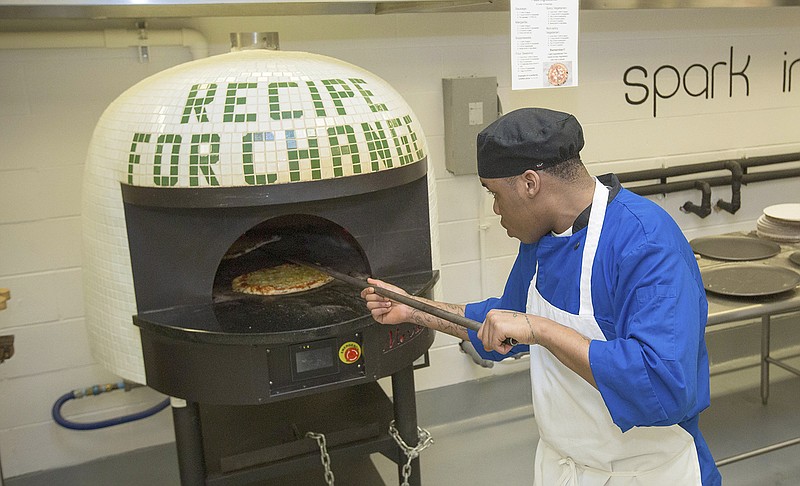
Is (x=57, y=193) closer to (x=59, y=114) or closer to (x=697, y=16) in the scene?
(x=59, y=114)

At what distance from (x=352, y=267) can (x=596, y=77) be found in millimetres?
1466

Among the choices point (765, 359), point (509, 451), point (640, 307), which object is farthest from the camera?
point (765, 359)

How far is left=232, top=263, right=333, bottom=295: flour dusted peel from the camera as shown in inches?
73.5

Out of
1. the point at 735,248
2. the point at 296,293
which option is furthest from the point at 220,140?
the point at 735,248

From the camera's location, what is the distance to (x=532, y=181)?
131cm

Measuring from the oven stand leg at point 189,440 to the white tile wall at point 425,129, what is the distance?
0.74 meters

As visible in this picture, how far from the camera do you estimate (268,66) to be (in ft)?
5.64

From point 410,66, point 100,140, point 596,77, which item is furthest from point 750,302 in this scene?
point 100,140

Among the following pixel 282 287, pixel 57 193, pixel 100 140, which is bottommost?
pixel 282 287

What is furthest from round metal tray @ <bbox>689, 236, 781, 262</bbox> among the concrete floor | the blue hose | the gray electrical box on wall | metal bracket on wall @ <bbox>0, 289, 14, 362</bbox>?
metal bracket on wall @ <bbox>0, 289, 14, 362</bbox>

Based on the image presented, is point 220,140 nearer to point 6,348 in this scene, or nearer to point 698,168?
point 6,348

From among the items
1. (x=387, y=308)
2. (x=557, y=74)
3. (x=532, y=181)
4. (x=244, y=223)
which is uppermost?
(x=557, y=74)

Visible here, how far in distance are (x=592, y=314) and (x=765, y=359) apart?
198 centimetres

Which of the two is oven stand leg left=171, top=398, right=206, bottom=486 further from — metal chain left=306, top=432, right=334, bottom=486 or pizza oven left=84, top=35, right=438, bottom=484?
metal chain left=306, top=432, right=334, bottom=486
